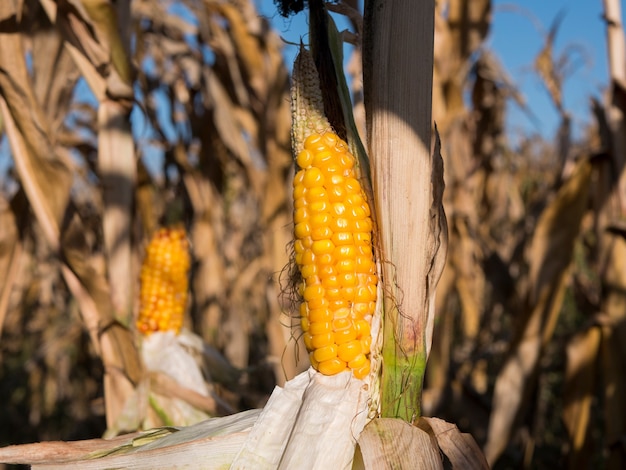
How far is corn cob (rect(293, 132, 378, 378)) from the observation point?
1062 mm

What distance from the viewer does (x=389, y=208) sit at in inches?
41.2

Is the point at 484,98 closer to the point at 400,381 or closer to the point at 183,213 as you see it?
the point at 183,213

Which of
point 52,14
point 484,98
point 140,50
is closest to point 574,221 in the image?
point 52,14

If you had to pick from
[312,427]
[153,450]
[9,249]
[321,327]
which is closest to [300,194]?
[321,327]

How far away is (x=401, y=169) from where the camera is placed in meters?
1.04

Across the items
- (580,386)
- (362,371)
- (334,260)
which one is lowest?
(580,386)

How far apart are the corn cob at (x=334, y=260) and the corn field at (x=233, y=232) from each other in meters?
0.07

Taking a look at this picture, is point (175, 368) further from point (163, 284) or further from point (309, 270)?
point (309, 270)

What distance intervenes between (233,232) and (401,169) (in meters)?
4.78

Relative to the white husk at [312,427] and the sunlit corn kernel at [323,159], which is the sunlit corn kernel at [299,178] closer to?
the sunlit corn kernel at [323,159]

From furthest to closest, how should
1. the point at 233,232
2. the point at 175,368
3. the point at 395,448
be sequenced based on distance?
the point at 233,232
the point at 175,368
the point at 395,448

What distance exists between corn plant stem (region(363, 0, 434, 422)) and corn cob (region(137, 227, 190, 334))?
105cm

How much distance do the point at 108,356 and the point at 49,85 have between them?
3.38 ft

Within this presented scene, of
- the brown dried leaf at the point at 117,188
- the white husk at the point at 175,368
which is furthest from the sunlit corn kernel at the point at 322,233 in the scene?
the brown dried leaf at the point at 117,188
